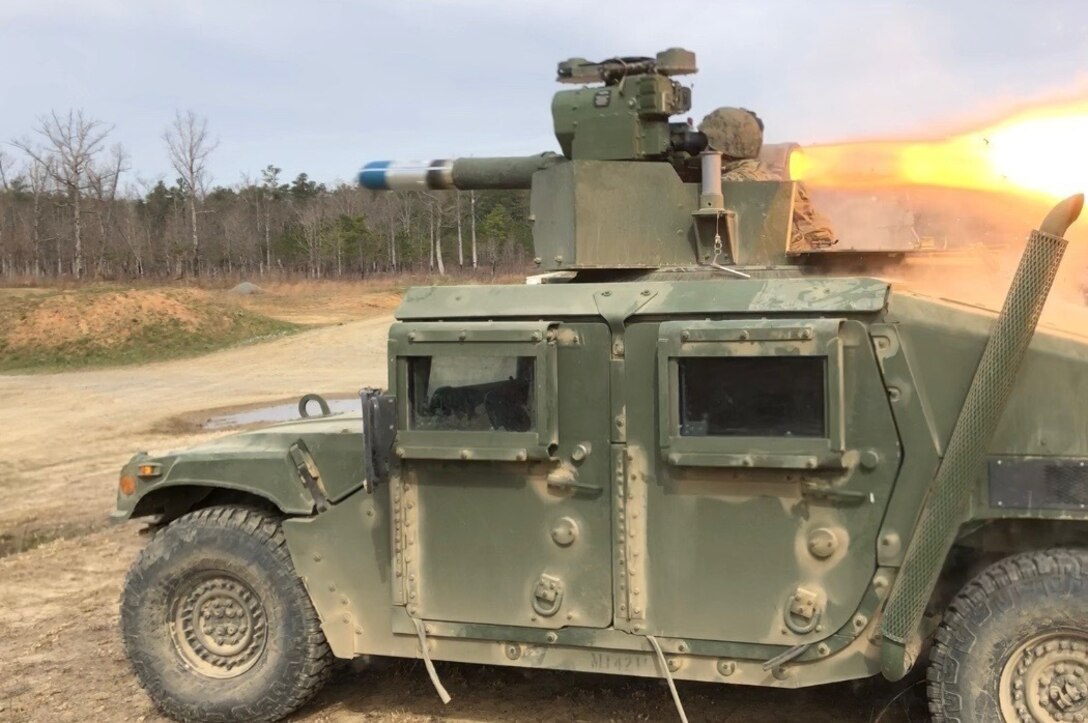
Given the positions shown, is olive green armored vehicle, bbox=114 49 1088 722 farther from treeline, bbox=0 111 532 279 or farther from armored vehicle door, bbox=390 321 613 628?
treeline, bbox=0 111 532 279

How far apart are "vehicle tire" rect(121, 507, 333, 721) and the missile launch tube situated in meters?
2.36

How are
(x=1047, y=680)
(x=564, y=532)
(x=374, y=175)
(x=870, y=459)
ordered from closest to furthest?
(x=1047, y=680) < (x=870, y=459) < (x=564, y=532) < (x=374, y=175)

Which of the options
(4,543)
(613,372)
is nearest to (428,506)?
(613,372)

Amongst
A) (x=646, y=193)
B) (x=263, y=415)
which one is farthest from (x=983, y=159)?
(x=263, y=415)

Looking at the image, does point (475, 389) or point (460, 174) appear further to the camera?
point (460, 174)

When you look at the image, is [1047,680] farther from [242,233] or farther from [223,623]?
[242,233]

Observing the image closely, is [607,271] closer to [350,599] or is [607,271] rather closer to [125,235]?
[350,599]

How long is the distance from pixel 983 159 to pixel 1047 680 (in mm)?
3061

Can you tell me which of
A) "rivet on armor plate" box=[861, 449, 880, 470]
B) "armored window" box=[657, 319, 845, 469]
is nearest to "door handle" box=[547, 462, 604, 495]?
"armored window" box=[657, 319, 845, 469]

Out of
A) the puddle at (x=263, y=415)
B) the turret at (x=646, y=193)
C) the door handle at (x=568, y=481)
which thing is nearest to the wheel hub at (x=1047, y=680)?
the door handle at (x=568, y=481)

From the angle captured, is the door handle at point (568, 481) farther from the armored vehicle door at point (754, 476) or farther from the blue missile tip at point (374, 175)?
the blue missile tip at point (374, 175)

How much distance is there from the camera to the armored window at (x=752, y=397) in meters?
3.95

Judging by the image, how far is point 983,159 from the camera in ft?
19.1

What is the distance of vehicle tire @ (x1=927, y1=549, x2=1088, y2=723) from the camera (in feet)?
12.1
